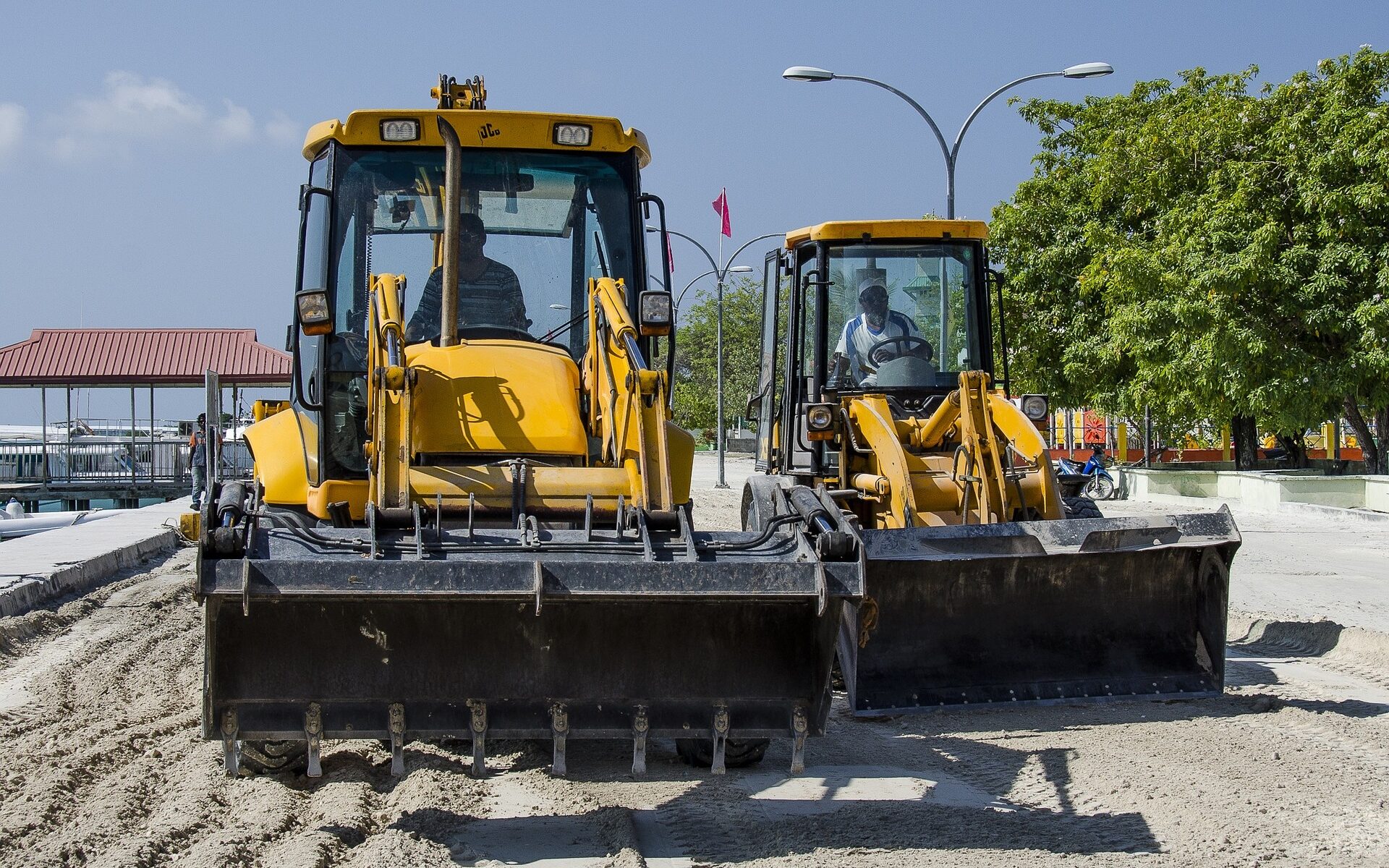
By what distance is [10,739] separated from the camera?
6.64 m

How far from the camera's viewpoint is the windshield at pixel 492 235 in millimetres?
6465

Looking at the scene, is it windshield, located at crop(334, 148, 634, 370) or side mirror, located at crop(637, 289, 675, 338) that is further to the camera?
windshield, located at crop(334, 148, 634, 370)

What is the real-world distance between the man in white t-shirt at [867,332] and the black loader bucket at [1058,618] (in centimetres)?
292

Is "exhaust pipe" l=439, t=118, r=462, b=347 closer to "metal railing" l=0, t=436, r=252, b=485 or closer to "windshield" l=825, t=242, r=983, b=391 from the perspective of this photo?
"windshield" l=825, t=242, r=983, b=391

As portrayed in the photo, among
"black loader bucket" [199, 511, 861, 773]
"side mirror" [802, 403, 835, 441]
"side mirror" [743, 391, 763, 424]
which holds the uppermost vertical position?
"side mirror" [743, 391, 763, 424]

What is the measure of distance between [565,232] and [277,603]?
260cm

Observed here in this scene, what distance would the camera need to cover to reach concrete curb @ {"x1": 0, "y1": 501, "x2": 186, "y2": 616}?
488 inches

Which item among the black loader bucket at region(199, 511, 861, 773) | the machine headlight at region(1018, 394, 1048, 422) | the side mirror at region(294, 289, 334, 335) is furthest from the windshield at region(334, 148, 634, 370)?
the machine headlight at region(1018, 394, 1048, 422)

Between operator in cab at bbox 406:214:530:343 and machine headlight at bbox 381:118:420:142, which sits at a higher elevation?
machine headlight at bbox 381:118:420:142

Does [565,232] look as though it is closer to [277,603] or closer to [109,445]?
[277,603]

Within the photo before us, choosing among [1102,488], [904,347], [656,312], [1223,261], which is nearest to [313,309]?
[656,312]

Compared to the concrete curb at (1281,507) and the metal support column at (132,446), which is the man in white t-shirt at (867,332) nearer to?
the concrete curb at (1281,507)

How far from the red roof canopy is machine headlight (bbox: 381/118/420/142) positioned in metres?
29.1

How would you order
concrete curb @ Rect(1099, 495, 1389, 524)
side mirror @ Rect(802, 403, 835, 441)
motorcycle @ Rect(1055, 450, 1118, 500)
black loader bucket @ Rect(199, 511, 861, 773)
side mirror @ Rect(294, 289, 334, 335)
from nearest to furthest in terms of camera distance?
black loader bucket @ Rect(199, 511, 861, 773) < side mirror @ Rect(294, 289, 334, 335) < side mirror @ Rect(802, 403, 835, 441) < concrete curb @ Rect(1099, 495, 1389, 524) < motorcycle @ Rect(1055, 450, 1118, 500)
